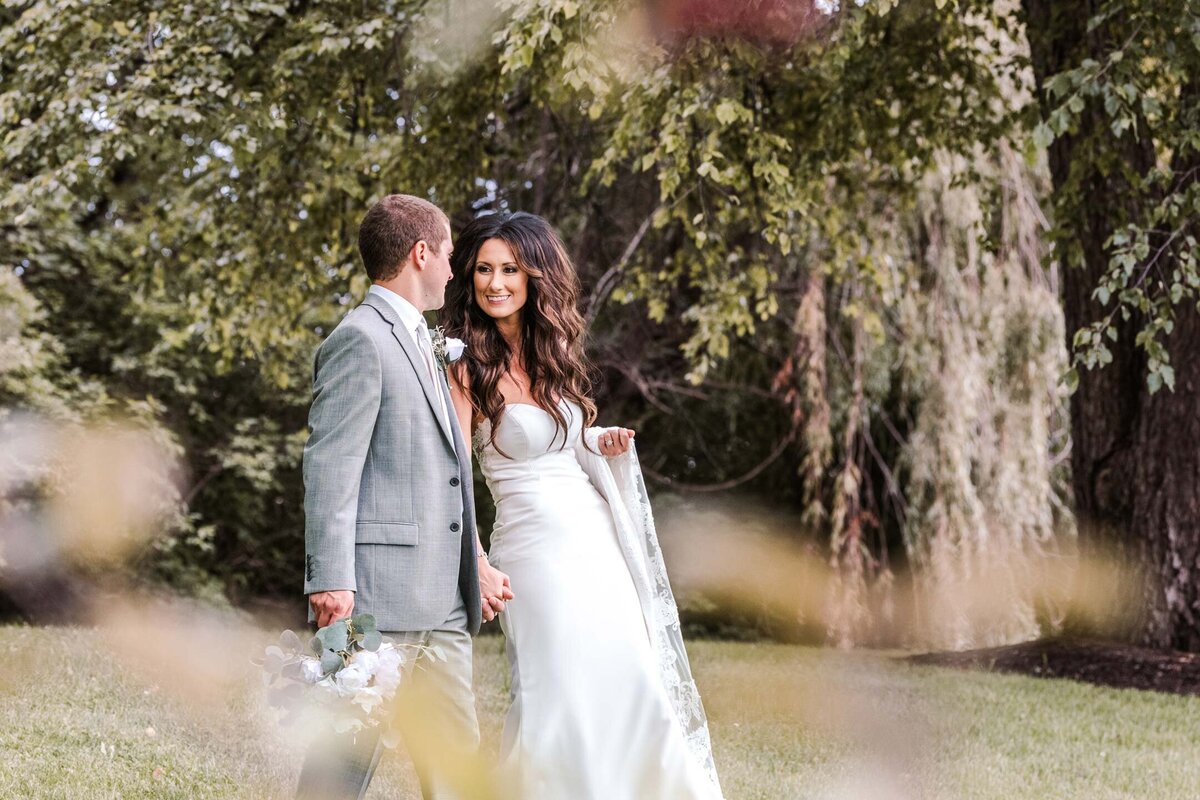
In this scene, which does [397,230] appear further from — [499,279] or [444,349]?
[499,279]

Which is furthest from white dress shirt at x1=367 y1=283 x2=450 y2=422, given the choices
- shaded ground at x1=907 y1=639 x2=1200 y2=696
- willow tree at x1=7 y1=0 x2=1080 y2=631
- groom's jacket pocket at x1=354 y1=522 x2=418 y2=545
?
shaded ground at x1=907 y1=639 x2=1200 y2=696

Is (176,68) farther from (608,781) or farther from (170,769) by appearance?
(608,781)

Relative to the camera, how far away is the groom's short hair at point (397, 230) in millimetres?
3043

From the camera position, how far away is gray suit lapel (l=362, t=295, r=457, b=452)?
300 cm

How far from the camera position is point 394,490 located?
2924 millimetres

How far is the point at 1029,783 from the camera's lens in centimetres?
511

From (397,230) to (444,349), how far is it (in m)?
0.34

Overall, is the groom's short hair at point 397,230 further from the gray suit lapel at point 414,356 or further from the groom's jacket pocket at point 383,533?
the groom's jacket pocket at point 383,533

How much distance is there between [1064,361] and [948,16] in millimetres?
3543

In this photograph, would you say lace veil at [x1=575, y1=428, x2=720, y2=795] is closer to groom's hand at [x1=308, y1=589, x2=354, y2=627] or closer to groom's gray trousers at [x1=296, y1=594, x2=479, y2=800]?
groom's gray trousers at [x1=296, y1=594, x2=479, y2=800]

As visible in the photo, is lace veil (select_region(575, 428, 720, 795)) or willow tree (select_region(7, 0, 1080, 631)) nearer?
lace veil (select_region(575, 428, 720, 795))

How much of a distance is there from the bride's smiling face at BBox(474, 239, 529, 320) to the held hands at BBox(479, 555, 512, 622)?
2.46 ft

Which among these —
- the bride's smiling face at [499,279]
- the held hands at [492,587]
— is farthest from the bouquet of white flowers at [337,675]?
the bride's smiling face at [499,279]

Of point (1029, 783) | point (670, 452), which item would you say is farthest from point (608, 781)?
point (670, 452)
